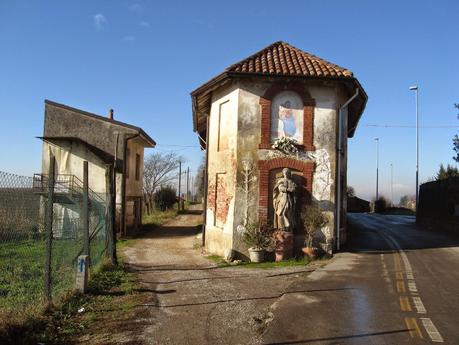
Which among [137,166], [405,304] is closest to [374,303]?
[405,304]

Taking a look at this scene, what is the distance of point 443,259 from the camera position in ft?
44.8

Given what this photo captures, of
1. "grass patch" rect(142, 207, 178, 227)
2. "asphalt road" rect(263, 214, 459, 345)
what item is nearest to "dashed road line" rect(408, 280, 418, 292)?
"asphalt road" rect(263, 214, 459, 345)

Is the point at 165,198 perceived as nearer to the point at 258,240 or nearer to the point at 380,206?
the point at 380,206

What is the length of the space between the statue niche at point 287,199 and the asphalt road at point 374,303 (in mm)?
1770

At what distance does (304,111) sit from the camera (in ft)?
50.3

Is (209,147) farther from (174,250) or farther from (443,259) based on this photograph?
(443,259)

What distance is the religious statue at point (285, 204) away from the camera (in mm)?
14508

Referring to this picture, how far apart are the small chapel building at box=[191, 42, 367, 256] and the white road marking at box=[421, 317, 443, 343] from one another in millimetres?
7858

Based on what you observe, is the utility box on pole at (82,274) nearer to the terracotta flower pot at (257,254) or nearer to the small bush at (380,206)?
the terracotta flower pot at (257,254)

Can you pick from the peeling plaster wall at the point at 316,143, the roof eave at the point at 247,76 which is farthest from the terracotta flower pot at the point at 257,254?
the roof eave at the point at 247,76

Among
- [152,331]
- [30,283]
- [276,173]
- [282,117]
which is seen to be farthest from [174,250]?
[152,331]

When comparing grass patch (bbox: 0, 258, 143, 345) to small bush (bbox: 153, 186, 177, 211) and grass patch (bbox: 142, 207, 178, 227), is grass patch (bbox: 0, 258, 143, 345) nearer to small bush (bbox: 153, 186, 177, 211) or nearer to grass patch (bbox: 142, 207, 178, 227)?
grass patch (bbox: 142, 207, 178, 227)

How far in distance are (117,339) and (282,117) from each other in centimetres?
1040

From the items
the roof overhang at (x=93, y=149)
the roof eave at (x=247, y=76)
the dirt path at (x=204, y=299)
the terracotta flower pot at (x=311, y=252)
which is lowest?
the dirt path at (x=204, y=299)
